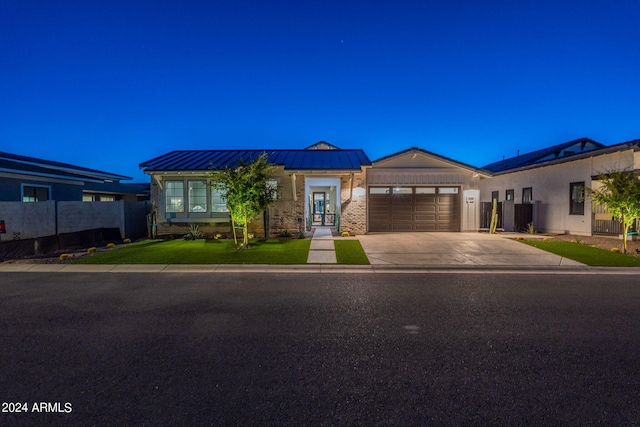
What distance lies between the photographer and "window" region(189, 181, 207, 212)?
55.3ft

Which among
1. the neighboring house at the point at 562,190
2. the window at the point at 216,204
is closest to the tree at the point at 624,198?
the neighboring house at the point at 562,190

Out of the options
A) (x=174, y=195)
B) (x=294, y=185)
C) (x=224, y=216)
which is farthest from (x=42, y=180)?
(x=294, y=185)

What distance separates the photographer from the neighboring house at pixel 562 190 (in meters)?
15.4

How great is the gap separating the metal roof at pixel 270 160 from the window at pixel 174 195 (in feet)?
2.79

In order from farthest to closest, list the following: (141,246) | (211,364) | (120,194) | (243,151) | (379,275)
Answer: (120,194) → (243,151) → (141,246) → (379,275) → (211,364)

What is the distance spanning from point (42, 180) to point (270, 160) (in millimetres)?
13665

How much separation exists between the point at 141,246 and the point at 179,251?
264cm

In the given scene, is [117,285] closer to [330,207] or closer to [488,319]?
[488,319]

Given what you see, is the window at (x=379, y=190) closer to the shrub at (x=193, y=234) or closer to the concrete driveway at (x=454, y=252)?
the concrete driveway at (x=454, y=252)

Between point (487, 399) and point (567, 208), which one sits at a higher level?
point (567, 208)

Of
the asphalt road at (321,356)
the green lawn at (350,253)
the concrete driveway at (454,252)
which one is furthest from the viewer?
the green lawn at (350,253)

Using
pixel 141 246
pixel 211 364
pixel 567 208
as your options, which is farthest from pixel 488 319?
pixel 567 208

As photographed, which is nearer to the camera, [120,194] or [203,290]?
[203,290]

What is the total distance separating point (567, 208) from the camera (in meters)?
17.6
